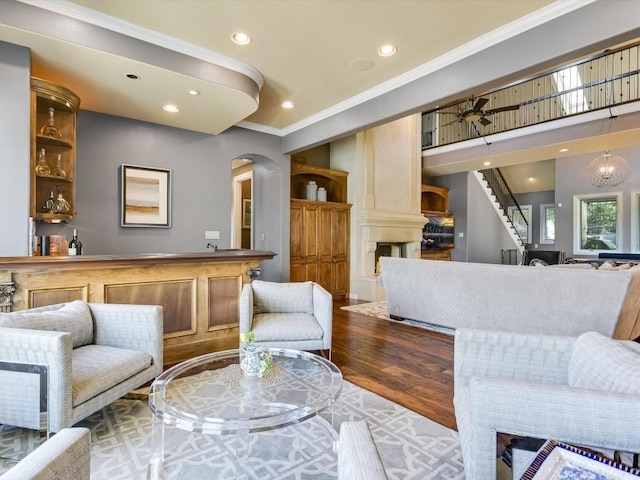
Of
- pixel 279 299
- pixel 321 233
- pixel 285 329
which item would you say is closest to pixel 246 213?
pixel 321 233

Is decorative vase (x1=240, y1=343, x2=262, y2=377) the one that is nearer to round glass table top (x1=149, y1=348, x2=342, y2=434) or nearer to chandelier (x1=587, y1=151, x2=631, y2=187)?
round glass table top (x1=149, y1=348, x2=342, y2=434)

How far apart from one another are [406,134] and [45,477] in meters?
7.75

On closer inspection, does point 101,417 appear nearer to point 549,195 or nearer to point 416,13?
point 416,13

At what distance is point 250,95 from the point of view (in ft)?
12.3

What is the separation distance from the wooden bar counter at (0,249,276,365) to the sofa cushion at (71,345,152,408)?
2.07 feet

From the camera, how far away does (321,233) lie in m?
6.46

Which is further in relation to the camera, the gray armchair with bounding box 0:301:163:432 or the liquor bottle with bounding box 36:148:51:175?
the liquor bottle with bounding box 36:148:51:175

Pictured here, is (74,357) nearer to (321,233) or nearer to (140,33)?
(140,33)

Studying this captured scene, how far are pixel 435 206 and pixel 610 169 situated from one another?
13.1ft

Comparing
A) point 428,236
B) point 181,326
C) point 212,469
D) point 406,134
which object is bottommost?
point 212,469

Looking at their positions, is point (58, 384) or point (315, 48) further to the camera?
point (315, 48)

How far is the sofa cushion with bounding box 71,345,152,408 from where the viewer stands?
5.90ft

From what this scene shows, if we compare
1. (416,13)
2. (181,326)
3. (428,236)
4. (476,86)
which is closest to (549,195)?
(428,236)

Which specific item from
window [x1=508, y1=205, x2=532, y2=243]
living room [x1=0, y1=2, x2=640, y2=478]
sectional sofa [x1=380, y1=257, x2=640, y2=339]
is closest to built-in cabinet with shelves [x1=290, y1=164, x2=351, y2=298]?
living room [x1=0, y1=2, x2=640, y2=478]
